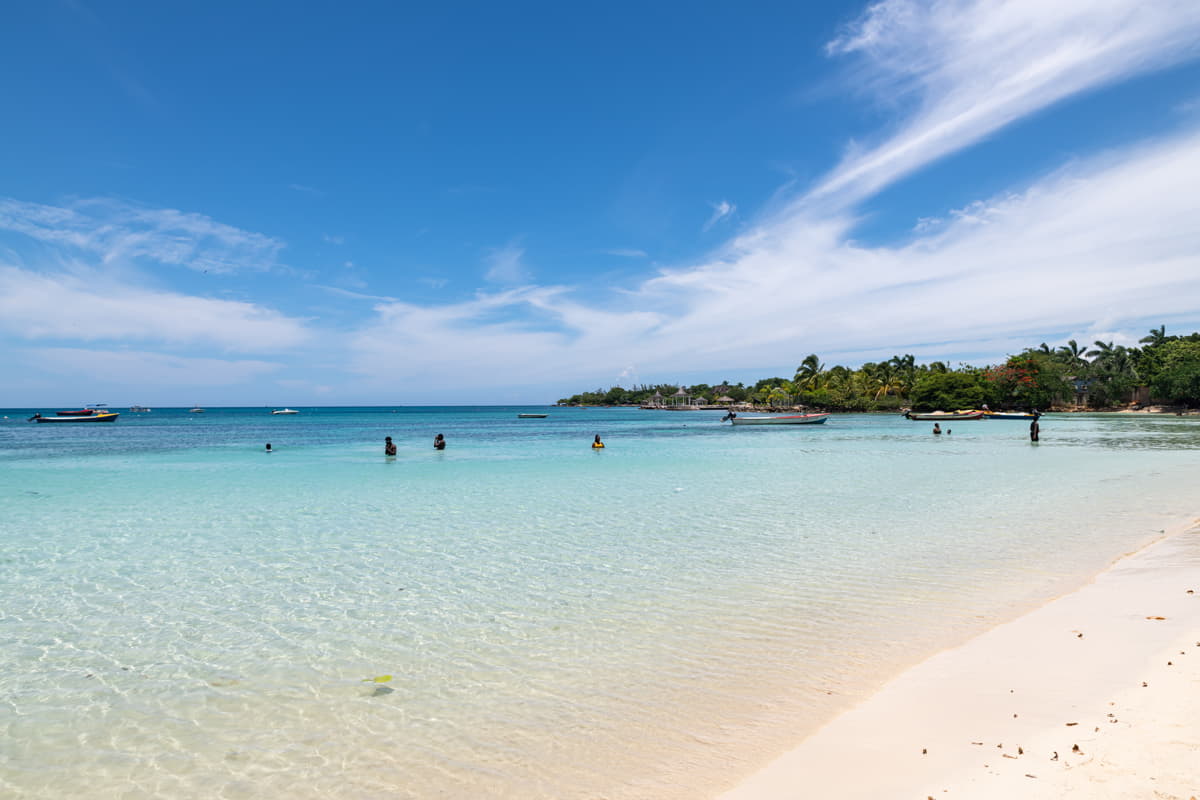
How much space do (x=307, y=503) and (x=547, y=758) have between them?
1482 centimetres

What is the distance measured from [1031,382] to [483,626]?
110m

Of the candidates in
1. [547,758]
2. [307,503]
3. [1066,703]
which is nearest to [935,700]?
[1066,703]

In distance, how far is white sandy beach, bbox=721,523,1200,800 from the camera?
11.5 feet

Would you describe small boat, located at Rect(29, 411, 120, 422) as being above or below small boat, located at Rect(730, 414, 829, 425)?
above

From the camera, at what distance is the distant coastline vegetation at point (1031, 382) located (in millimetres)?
85188

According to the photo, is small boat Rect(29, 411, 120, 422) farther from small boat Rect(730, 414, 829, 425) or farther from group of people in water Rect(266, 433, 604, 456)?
small boat Rect(730, 414, 829, 425)

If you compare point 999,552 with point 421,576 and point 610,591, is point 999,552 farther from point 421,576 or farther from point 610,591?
point 421,576

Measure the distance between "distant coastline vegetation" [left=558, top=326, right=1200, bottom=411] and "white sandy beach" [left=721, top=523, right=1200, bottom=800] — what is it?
327ft

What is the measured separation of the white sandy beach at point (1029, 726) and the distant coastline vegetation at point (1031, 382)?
9975 cm

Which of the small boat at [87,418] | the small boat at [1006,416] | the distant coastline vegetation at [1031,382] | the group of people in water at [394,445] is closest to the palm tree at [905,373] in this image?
the distant coastline vegetation at [1031,382]

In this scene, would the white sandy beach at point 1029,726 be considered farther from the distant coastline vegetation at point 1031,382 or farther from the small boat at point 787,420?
the distant coastline vegetation at point 1031,382

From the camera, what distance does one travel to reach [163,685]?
568 cm

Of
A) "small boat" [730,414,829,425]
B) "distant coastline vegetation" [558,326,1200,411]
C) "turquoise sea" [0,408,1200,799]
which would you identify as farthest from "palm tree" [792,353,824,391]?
"turquoise sea" [0,408,1200,799]

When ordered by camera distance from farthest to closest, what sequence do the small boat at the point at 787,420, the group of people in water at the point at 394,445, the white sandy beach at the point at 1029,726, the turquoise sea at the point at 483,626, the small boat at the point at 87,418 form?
the small boat at the point at 87,418 → the small boat at the point at 787,420 → the group of people in water at the point at 394,445 → the turquoise sea at the point at 483,626 → the white sandy beach at the point at 1029,726
